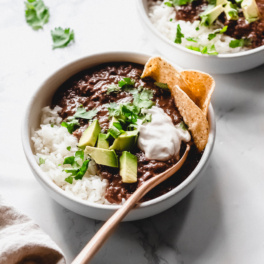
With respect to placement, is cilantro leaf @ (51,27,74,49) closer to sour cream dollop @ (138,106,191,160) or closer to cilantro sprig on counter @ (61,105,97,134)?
cilantro sprig on counter @ (61,105,97,134)

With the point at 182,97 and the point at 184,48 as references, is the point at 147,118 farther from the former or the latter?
the point at 184,48

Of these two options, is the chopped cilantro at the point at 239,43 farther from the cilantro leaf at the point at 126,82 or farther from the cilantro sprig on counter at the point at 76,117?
the cilantro sprig on counter at the point at 76,117

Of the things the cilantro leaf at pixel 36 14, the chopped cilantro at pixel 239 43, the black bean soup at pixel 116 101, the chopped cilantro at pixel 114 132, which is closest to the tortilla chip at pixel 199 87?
the black bean soup at pixel 116 101

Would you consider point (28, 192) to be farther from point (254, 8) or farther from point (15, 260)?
point (254, 8)

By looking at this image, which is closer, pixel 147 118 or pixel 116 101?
pixel 147 118

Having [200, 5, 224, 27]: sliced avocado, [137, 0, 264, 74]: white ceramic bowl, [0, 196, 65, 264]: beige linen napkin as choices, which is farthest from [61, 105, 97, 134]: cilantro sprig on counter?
[200, 5, 224, 27]: sliced avocado

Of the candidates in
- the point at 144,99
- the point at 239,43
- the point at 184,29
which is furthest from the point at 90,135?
the point at 239,43
